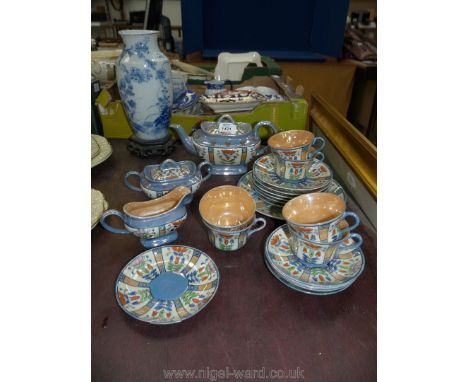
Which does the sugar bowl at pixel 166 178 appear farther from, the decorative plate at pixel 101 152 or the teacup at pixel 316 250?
the teacup at pixel 316 250

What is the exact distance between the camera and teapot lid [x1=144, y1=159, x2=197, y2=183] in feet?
2.75

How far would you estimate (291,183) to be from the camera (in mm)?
871

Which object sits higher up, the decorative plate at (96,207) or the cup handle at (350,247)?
the cup handle at (350,247)

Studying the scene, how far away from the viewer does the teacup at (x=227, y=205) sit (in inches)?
28.9

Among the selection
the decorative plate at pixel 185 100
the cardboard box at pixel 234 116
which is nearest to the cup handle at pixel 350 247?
the cardboard box at pixel 234 116

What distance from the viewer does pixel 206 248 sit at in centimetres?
69

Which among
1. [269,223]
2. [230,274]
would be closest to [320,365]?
[230,274]

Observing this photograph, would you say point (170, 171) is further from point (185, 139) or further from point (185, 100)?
point (185, 100)

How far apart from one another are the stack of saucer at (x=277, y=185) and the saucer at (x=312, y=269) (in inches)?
5.5

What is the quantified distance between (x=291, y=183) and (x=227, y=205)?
213 millimetres

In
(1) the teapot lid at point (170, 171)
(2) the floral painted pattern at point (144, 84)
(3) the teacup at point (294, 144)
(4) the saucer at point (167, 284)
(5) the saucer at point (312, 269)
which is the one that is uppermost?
(2) the floral painted pattern at point (144, 84)

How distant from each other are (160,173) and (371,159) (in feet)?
2.04

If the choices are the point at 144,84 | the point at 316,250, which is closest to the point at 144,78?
the point at 144,84

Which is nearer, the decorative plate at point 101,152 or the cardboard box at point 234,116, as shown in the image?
the decorative plate at point 101,152
